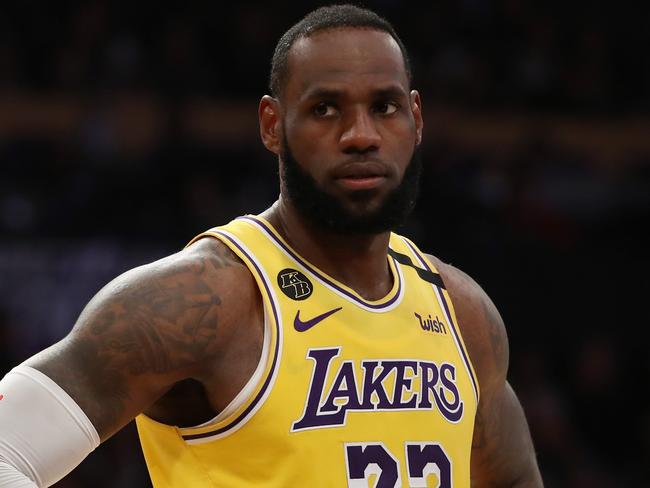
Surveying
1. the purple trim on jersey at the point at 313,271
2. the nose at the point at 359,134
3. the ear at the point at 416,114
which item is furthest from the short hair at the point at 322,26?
the purple trim on jersey at the point at 313,271

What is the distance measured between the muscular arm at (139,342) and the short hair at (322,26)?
63 centimetres

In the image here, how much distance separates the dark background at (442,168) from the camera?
25.2ft

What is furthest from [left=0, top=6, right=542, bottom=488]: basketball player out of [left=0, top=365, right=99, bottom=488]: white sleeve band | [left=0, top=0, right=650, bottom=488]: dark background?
[left=0, top=0, right=650, bottom=488]: dark background

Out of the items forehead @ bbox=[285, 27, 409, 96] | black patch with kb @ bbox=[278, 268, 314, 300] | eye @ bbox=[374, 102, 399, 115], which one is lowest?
black patch with kb @ bbox=[278, 268, 314, 300]

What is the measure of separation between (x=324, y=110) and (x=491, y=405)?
3.48 ft

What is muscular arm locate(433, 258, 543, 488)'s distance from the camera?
3.50 meters

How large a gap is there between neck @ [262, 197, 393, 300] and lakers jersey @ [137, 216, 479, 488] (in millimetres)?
44

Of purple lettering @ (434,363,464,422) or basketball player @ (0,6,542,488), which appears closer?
basketball player @ (0,6,542,488)

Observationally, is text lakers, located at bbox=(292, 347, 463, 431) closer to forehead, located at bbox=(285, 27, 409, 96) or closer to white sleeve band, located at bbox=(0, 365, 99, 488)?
white sleeve band, located at bbox=(0, 365, 99, 488)

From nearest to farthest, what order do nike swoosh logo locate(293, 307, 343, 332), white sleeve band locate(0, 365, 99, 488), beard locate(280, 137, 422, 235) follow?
white sleeve band locate(0, 365, 99, 488), nike swoosh logo locate(293, 307, 343, 332), beard locate(280, 137, 422, 235)

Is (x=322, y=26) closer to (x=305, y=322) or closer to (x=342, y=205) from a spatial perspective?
(x=342, y=205)

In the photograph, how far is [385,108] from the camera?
10.3ft

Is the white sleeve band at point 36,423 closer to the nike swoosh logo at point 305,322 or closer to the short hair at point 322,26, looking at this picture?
the nike swoosh logo at point 305,322

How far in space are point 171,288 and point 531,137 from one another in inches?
291
